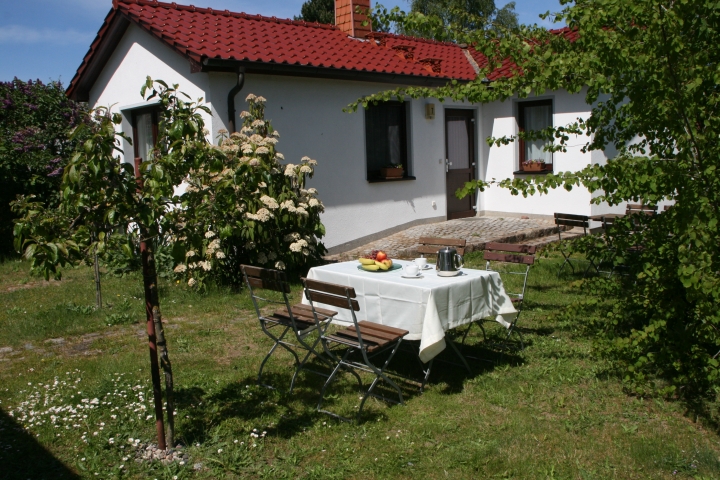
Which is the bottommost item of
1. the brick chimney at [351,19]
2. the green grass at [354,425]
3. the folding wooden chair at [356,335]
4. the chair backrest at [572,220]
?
the green grass at [354,425]

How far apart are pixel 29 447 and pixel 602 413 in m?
3.81

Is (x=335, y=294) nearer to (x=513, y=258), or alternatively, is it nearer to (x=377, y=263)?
(x=377, y=263)

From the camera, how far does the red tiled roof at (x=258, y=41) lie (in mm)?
9484

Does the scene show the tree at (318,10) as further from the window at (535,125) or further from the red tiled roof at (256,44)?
the window at (535,125)

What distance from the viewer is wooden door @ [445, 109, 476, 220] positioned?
13250 mm

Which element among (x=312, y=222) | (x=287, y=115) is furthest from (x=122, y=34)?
(x=312, y=222)

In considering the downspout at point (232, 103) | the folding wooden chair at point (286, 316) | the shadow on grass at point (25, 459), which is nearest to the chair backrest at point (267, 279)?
the folding wooden chair at point (286, 316)

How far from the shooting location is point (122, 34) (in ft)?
36.5

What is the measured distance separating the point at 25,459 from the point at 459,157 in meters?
10.8

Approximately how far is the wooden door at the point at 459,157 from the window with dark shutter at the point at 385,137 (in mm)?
1205

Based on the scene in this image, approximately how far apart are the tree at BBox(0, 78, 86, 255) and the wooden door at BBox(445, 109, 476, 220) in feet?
22.9

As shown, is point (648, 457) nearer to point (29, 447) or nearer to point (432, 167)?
point (29, 447)

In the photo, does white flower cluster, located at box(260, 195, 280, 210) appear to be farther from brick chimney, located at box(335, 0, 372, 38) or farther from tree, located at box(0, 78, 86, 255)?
brick chimney, located at box(335, 0, 372, 38)

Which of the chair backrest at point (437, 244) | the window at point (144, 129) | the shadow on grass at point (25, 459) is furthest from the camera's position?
the window at point (144, 129)
